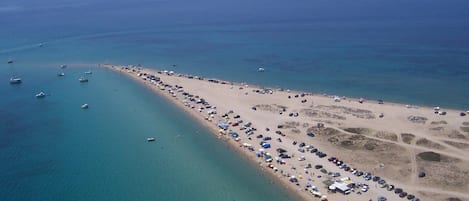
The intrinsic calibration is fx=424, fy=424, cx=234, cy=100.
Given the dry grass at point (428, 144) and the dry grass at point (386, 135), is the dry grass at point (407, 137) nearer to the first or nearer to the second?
the dry grass at point (428, 144)

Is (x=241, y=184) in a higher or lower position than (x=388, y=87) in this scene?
lower

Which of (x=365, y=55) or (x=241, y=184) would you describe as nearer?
(x=241, y=184)

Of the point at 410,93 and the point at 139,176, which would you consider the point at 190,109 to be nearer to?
the point at 139,176

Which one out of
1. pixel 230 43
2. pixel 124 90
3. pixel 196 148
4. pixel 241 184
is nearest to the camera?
pixel 241 184

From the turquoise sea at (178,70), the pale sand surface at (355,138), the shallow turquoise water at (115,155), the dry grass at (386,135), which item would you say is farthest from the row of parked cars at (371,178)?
the dry grass at (386,135)

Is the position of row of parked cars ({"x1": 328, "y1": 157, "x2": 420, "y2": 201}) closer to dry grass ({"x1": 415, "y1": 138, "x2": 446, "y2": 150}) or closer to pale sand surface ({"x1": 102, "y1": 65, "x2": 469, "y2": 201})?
pale sand surface ({"x1": 102, "y1": 65, "x2": 469, "y2": 201})

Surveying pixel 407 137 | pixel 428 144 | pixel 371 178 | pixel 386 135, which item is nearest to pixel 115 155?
pixel 371 178

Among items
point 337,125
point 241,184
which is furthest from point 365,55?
point 241,184
